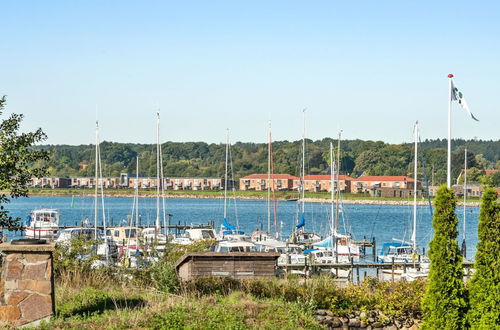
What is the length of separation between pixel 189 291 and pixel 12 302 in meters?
4.97

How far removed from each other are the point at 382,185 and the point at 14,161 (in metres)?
168

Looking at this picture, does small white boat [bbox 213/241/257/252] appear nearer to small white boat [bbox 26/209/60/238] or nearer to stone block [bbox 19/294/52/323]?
small white boat [bbox 26/209/60/238]

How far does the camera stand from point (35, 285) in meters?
13.7

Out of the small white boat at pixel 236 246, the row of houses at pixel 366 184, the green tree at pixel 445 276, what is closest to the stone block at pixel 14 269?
the green tree at pixel 445 276

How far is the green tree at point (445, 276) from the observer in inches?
609

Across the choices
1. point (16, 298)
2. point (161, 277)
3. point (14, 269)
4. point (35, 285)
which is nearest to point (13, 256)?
point (14, 269)

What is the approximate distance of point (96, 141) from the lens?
191ft

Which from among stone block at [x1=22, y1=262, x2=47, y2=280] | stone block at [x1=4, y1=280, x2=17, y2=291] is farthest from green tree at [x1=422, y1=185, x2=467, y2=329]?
stone block at [x1=4, y1=280, x2=17, y2=291]

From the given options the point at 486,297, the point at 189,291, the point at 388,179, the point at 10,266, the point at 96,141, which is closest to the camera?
the point at 10,266

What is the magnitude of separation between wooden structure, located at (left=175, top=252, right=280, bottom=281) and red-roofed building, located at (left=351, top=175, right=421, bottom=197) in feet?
519

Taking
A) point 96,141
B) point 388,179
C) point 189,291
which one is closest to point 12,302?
point 189,291

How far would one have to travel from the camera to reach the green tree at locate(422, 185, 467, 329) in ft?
50.8

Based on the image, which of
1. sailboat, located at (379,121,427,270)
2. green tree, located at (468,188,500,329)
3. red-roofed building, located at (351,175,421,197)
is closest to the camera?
green tree, located at (468,188,500,329)

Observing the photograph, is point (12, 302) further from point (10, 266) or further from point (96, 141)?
point (96, 141)
